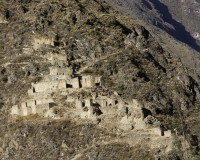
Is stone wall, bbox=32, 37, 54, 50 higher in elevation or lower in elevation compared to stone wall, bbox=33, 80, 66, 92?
higher

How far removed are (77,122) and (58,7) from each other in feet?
247

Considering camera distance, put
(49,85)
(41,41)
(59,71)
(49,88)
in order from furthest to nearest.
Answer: (41,41)
(59,71)
(49,85)
(49,88)

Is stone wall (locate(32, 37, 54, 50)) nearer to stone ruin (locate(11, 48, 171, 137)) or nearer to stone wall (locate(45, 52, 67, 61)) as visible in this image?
stone wall (locate(45, 52, 67, 61))

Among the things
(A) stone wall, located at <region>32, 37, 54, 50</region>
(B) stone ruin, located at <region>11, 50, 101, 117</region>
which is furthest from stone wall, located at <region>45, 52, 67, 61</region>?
(B) stone ruin, located at <region>11, 50, 101, 117</region>

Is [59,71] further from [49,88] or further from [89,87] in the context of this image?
[89,87]

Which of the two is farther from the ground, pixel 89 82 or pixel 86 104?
pixel 89 82

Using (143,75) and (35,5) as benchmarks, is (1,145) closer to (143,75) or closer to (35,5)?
(143,75)

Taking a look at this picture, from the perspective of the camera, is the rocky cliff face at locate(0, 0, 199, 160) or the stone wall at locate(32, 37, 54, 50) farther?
the stone wall at locate(32, 37, 54, 50)

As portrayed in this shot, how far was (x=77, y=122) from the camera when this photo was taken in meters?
101

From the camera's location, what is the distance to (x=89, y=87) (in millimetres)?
114688

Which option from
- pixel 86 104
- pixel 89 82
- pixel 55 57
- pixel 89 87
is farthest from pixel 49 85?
pixel 55 57

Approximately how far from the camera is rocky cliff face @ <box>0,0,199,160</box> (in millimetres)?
93125

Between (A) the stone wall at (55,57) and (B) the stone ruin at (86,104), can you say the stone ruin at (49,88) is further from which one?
(A) the stone wall at (55,57)

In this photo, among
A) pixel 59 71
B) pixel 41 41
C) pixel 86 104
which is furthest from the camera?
pixel 41 41
